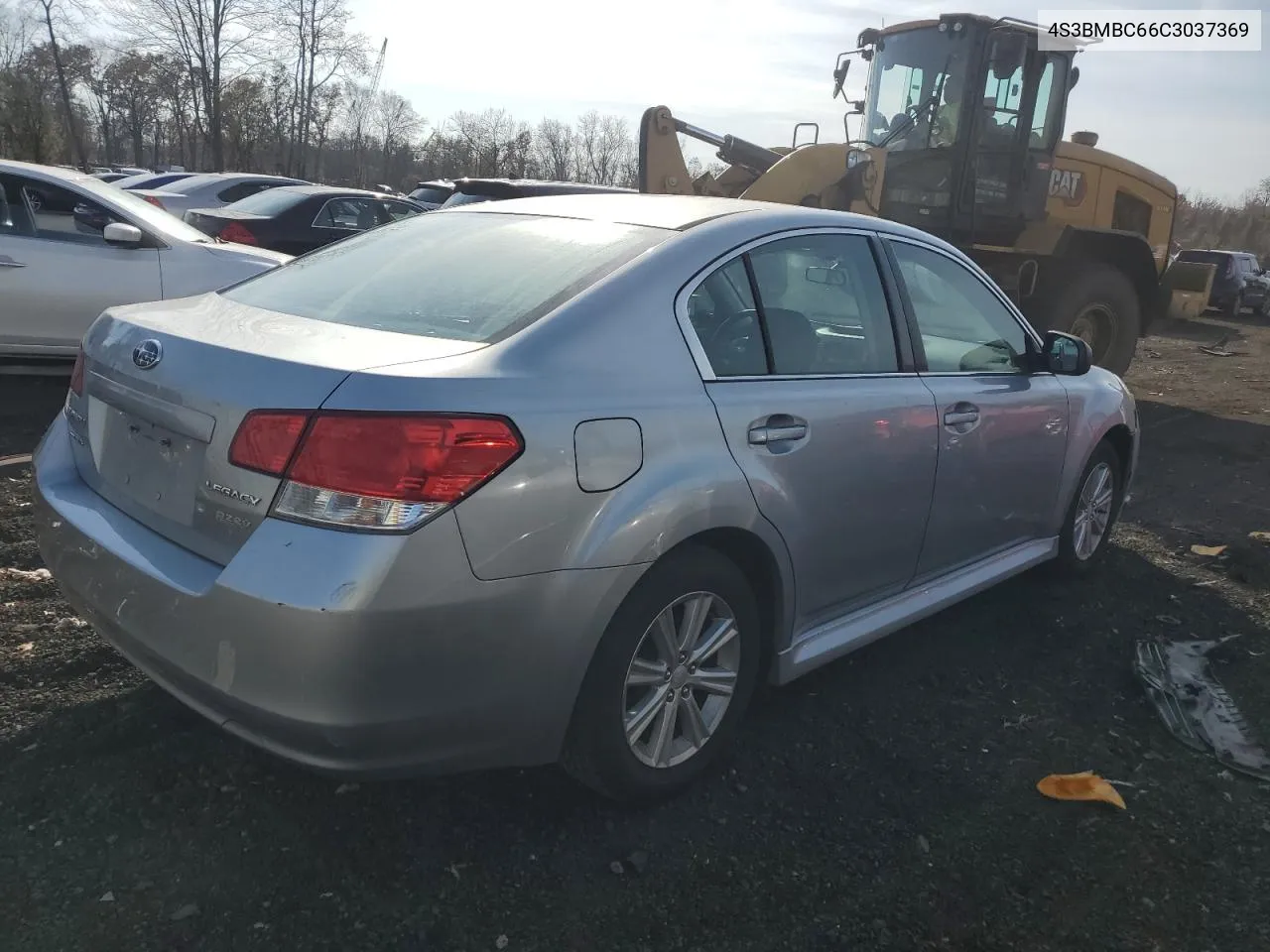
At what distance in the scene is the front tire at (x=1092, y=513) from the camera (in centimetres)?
472

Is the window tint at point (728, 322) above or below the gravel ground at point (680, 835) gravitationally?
above

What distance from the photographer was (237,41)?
1471 inches

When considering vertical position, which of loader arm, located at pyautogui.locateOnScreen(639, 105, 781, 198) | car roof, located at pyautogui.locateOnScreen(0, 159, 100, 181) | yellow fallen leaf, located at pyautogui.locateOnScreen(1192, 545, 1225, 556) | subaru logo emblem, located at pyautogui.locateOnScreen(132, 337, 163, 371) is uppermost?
loader arm, located at pyautogui.locateOnScreen(639, 105, 781, 198)

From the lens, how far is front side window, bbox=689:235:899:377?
9.62 ft

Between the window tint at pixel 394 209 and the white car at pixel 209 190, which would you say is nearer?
the window tint at pixel 394 209

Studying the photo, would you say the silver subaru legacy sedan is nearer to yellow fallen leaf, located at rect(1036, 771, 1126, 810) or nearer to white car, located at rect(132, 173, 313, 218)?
yellow fallen leaf, located at rect(1036, 771, 1126, 810)

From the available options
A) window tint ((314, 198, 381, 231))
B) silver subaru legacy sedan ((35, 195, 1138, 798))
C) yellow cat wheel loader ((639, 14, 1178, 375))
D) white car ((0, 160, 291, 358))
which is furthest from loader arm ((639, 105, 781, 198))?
silver subaru legacy sedan ((35, 195, 1138, 798))

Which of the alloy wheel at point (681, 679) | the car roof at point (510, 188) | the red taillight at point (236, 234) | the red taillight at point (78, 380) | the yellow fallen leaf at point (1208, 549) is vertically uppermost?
the car roof at point (510, 188)

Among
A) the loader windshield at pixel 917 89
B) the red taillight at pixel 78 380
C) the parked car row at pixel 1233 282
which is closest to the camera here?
the red taillight at pixel 78 380

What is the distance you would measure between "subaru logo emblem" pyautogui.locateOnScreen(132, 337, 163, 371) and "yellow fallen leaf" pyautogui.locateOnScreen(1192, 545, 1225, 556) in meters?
5.15

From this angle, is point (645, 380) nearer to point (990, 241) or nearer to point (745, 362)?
point (745, 362)

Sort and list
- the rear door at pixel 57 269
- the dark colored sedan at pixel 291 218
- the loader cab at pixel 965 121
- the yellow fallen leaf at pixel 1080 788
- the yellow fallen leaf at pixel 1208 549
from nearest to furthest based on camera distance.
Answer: the yellow fallen leaf at pixel 1080 788 < the yellow fallen leaf at pixel 1208 549 < the rear door at pixel 57 269 < the loader cab at pixel 965 121 < the dark colored sedan at pixel 291 218

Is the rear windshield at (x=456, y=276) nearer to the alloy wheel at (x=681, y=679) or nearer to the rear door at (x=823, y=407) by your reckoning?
the rear door at (x=823, y=407)

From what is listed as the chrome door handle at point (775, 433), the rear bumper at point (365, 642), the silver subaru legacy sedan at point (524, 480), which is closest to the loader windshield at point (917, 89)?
the silver subaru legacy sedan at point (524, 480)
